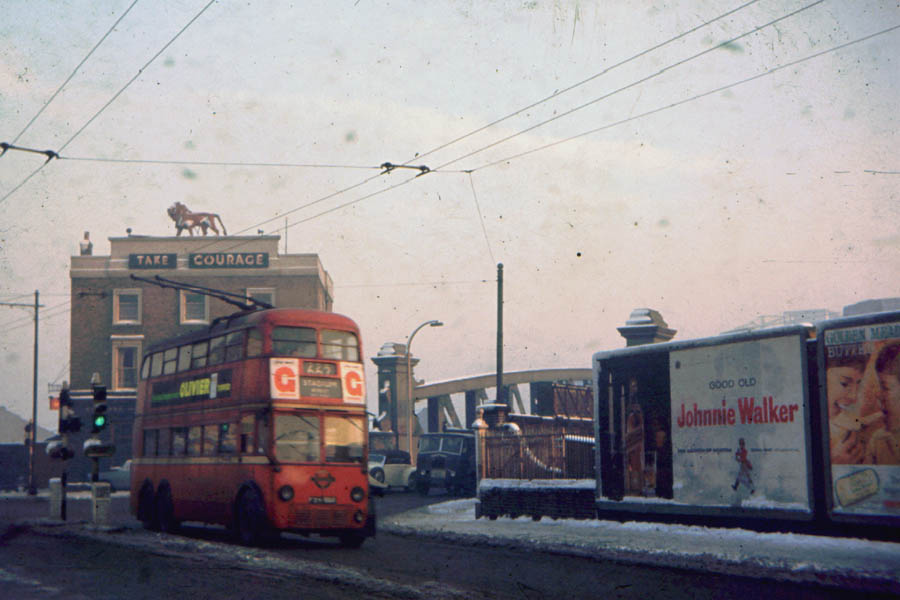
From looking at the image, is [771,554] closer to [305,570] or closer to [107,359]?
[305,570]

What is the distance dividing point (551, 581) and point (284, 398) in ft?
22.0

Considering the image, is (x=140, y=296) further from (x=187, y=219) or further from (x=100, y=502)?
(x=100, y=502)

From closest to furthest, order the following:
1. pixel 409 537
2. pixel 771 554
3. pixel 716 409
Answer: pixel 771 554
pixel 716 409
pixel 409 537

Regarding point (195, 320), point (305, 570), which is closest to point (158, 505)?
point (305, 570)

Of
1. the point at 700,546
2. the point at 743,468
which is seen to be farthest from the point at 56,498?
the point at 743,468

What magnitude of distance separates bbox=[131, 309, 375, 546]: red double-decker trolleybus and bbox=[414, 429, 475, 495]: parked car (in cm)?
1457

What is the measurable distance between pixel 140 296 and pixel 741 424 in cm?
4504

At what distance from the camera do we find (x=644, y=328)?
30.9 m

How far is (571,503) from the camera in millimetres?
20281

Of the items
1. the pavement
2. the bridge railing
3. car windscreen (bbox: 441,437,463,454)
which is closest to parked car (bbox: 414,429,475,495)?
car windscreen (bbox: 441,437,463,454)

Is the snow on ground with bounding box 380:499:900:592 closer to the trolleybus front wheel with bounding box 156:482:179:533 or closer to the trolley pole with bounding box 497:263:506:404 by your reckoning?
the trolleybus front wheel with bounding box 156:482:179:533

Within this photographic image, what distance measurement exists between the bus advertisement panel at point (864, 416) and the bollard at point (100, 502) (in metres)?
15.0

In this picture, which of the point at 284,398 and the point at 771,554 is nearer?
the point at 771,554

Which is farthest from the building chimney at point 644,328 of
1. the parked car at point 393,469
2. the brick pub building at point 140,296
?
the brick pub building at point 140,296
